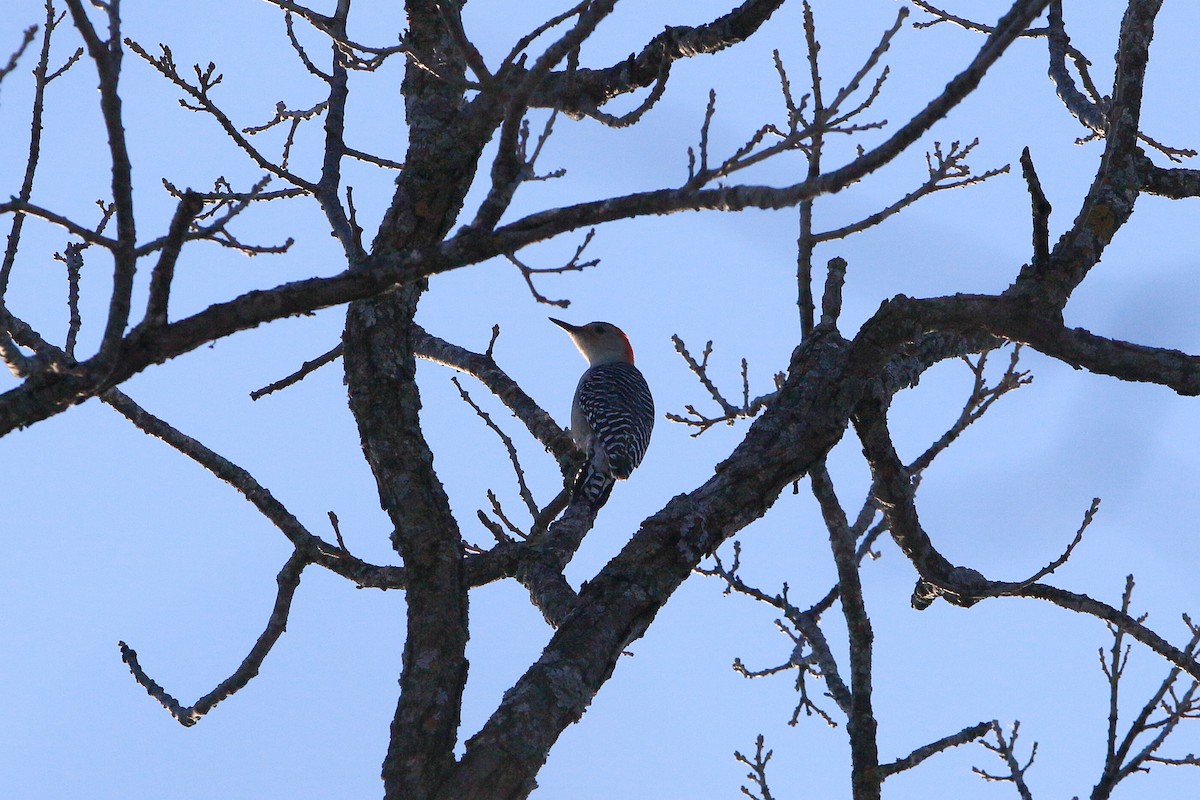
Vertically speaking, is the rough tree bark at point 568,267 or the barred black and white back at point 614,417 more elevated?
the barred black and white back at point 614,417

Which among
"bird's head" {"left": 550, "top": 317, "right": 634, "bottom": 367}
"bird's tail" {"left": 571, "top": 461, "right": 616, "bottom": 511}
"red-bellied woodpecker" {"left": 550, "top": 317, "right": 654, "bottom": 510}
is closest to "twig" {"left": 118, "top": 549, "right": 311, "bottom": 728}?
"bird's tail" {"left": 571, "top": 461, "right": 616, "bottom": 511}

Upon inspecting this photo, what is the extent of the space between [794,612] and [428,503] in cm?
328

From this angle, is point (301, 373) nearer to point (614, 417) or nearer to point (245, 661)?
point (245, 661)

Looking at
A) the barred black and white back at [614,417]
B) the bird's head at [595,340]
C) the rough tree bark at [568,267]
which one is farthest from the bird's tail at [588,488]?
the bird's head at [595,340]

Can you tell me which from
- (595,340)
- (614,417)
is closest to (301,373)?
(614,417)

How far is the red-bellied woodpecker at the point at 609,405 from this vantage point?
10.3m

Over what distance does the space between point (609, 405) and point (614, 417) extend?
0.29m

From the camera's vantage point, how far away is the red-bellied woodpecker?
10.3 m

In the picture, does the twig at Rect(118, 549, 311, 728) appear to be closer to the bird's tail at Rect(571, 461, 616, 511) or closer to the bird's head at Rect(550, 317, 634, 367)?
the bird's tail at Rect(571, 461, 616, 511)

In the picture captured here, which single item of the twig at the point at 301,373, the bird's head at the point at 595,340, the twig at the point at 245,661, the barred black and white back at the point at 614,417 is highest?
the bird's head at the point at 595,340

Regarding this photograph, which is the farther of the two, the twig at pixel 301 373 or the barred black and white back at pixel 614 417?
the barred black and white back at pixel 614 417

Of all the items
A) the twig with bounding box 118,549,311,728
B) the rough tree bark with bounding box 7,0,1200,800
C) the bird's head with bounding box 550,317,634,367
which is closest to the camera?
the rough tree bark with bounding box 7,0,1200,800

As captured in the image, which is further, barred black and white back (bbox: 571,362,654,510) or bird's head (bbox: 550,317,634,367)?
bird's head (bbox: 550,317,634,367)

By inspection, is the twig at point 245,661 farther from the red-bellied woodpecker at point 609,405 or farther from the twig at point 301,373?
the red-bellied woodpecker at point 609,405
